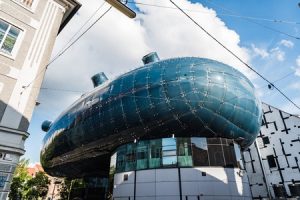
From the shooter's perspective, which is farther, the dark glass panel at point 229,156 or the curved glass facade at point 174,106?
the curved glass facade at point 174,106

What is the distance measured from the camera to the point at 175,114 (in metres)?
24.9

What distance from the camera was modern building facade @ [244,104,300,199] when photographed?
95.4ft

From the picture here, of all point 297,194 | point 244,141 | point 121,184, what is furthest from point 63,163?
point 297,194

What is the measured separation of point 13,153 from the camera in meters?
8.65

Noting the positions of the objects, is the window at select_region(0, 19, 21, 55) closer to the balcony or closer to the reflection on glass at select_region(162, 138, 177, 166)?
the balcony

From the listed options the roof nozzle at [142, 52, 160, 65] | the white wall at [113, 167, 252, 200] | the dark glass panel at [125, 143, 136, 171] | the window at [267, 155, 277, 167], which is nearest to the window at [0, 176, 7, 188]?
the white wall at [113, 167, 252, 200]

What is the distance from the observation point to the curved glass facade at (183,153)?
2384cm

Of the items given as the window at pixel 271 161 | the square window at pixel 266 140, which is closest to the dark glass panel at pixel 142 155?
the window at pixel 271 161

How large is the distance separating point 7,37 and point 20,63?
4.55 feet

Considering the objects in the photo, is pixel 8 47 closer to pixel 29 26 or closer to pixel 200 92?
pixel 29 26

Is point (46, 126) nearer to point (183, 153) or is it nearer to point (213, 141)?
point (183, 153)

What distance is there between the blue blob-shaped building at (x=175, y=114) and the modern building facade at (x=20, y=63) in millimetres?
15052

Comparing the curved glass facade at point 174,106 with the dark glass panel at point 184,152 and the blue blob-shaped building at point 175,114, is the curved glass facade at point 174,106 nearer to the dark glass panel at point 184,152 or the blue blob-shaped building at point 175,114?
the blue blob-shaped building at point 175,114

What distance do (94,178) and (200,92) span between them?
89.3 ft
